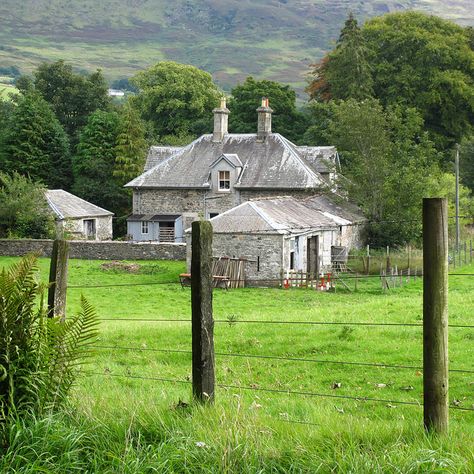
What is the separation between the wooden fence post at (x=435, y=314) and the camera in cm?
605

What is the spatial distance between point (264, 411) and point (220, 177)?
43.3 meters

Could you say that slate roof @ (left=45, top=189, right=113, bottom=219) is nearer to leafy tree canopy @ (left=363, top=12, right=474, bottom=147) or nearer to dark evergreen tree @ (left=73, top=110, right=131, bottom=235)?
dark evergreen tree @ (left=73, top=110, right=131, bottom=235)

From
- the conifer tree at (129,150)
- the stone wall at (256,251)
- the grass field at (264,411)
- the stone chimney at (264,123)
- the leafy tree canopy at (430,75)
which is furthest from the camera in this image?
the leafy tree canopy at (430,75)

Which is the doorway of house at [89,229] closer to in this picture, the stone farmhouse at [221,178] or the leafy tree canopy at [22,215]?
the stone farmhouse at [221,178]

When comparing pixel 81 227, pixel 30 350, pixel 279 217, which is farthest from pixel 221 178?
pixel 30 350

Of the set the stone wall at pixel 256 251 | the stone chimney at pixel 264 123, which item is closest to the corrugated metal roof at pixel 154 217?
the stone chimney at pixel 264 123

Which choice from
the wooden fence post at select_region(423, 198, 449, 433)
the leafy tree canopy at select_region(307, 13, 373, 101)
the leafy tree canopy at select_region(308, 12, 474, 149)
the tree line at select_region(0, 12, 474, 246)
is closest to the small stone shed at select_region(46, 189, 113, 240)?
the tree line at select_region(0, 12, 474, 246)

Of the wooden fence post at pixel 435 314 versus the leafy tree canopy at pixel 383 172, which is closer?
the wooden fence post at pixel 435 314

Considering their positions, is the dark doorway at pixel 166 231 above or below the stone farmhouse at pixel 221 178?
below

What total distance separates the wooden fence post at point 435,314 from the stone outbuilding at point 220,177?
141 feet

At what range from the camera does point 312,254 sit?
133 feet

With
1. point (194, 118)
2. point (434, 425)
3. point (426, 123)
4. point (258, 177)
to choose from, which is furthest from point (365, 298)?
point (194, 118)

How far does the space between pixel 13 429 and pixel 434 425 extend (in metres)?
3.08

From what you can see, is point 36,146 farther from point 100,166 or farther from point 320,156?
point 320,156
